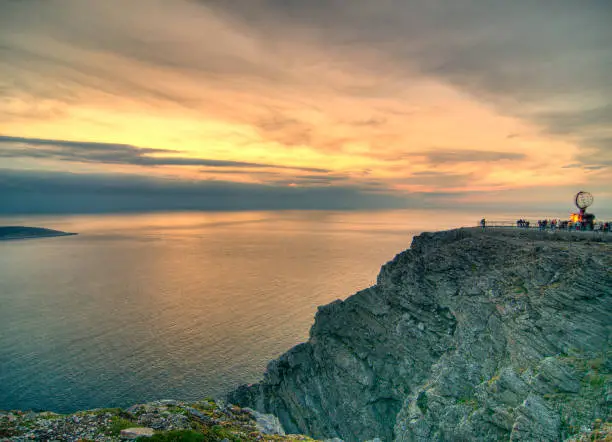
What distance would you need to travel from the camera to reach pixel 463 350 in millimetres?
35125

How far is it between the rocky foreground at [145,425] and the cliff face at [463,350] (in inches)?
558

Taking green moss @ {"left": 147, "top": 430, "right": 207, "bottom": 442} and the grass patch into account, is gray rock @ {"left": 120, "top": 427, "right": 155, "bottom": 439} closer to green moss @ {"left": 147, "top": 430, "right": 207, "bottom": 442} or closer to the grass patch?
green moss @ {"left": 147, "top": 430, "right": 207, "bottom": 442}

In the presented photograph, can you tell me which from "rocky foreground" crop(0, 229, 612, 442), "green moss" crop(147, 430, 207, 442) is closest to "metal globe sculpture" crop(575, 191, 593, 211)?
"rocky foreground" crop(0, 229, 612, 442)

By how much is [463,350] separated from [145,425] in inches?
1157

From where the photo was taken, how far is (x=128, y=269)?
521 ft

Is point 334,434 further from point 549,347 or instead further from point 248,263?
point 248,263

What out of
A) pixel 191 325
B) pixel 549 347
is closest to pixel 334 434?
pixel 549 347

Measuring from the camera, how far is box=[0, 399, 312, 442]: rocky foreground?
2280cm

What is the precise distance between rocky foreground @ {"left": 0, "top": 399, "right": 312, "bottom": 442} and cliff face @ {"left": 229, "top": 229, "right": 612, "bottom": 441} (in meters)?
14.2

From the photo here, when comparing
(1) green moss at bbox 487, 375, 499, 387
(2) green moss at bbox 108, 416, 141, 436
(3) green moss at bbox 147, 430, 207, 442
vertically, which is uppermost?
(1) green moss at bbox 487, 375, 499, 387

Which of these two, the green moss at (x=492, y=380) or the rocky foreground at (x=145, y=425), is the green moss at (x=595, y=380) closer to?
the green moss at (x=492, y=380)

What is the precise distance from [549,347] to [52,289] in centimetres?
14636

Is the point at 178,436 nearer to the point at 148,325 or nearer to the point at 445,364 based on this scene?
the point at 445,364

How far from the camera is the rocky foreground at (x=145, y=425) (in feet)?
74.8
